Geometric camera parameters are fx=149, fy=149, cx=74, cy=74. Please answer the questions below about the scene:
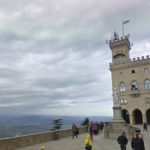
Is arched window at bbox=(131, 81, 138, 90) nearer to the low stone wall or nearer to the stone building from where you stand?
the stone building

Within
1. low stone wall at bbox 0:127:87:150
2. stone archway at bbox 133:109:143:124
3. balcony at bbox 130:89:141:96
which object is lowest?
low stone wall at bbox 0:127:87:150

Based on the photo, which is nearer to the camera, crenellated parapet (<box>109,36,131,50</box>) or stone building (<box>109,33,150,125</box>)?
stone building (<box>109,33,150,125</box>)

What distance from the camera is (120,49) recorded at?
1842 inches

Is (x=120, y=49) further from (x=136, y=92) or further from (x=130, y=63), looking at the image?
(x=136, y=92)

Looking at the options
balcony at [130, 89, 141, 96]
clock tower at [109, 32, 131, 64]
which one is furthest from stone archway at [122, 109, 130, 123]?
clock tower at [109, 32, 131, 64]

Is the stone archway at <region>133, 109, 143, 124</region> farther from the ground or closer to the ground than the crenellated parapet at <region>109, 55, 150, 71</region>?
closer to the ground

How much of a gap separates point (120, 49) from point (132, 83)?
38.5 feet

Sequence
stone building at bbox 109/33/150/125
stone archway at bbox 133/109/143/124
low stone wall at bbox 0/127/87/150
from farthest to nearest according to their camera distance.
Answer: stone archway at bbox 133/109/143/124 → stone building at bbox 109/33/150/125 → low stone wall at bbox 0/127/87/150

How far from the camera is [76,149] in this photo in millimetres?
11305

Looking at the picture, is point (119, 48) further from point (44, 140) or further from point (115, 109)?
point (44, 140)

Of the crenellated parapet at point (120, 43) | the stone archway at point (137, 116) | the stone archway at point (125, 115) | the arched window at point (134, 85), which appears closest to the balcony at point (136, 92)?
the arched window at point (134, 85)

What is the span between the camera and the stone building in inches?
1539

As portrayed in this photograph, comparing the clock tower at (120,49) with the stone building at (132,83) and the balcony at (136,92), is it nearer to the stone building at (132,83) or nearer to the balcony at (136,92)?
the stone building at (132,83)

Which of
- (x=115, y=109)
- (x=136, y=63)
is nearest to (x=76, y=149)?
(x=115, y=109)
